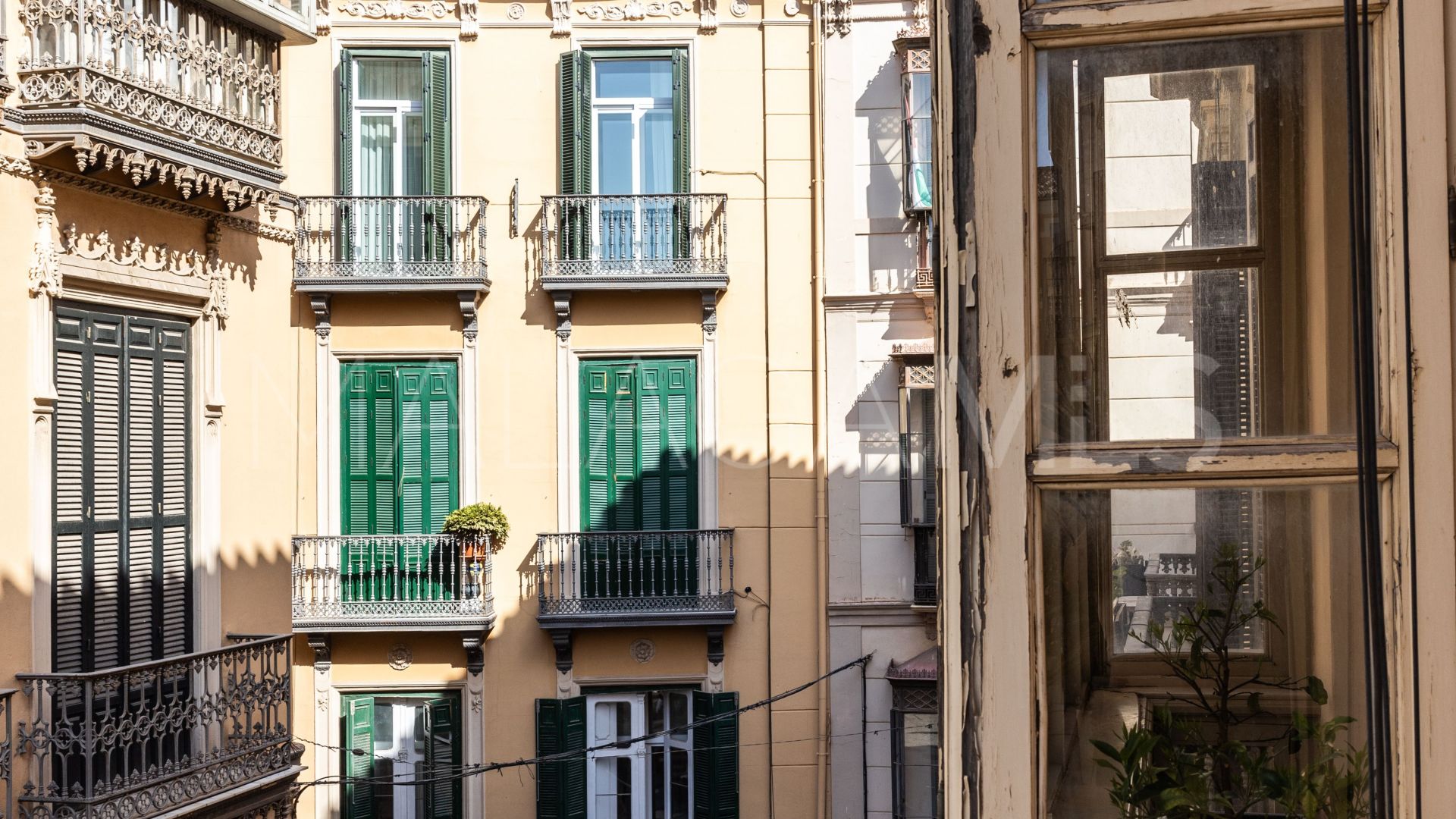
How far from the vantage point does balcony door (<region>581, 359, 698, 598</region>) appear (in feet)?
41.4

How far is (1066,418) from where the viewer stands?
Result: 1.91m

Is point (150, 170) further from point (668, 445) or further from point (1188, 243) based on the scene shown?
point (1188, 243)

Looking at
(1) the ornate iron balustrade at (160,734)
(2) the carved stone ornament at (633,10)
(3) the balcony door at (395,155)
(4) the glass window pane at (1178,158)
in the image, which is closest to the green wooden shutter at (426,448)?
(3) the balcony door at (395,155)

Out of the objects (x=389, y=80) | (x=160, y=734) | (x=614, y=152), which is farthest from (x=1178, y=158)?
(x=389, y=80)

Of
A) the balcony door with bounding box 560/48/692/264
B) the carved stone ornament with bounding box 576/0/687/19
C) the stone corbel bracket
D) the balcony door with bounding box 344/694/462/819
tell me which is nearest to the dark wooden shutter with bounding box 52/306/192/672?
the stone corbel bracket

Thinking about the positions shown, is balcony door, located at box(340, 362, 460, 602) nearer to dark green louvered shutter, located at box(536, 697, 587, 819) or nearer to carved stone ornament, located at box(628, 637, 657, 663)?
dark green louvered shutter, located at box(536, 697, 587, 819)

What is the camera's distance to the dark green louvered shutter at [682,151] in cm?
1255

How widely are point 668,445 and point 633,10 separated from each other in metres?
4.33

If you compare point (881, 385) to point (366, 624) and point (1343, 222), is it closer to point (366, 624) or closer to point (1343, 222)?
point (366, 624)

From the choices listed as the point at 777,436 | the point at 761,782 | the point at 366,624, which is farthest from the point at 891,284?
the point at 366,624

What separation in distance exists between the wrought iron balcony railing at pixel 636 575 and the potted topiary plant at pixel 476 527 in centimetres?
46

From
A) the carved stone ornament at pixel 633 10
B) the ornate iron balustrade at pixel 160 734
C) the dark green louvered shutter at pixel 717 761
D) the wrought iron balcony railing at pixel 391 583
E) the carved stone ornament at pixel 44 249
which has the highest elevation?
the carved stone ornament at pixel 633 10

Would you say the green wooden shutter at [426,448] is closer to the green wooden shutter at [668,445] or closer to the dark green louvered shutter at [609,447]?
the dark green louvered shutter at [609,447]

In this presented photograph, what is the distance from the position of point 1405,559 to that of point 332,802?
1234cm
